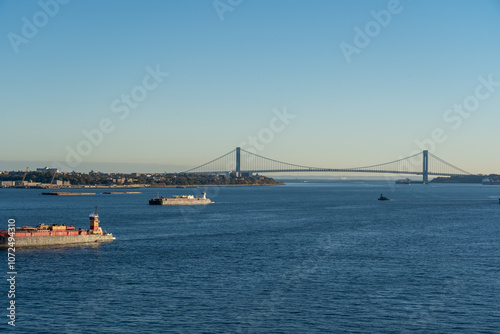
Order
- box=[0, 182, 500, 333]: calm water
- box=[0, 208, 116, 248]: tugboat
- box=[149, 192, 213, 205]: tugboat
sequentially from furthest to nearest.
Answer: box=[149, 192, 213, 205]: tugboat
box=[0, 208, 116, 248]: tugboat
box=[0, 182, 500, 333]: calm water

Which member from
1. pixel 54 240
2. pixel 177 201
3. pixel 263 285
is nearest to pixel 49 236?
pixel 54 240

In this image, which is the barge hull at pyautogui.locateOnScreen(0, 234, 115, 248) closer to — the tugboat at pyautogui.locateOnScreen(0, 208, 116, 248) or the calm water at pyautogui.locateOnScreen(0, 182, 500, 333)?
the tugboat at pyautogui.locateOnScreen(0, 208, 116, 248)

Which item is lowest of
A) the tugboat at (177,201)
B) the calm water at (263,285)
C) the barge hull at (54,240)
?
the calm water at (263,285)

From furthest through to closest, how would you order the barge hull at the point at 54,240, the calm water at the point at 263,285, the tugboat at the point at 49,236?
the barge hull at the point at 54,240 < the tugboat at the point at 49,236 < the calm water at the point at 263,285

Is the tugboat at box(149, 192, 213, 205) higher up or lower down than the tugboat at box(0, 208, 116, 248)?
higher up

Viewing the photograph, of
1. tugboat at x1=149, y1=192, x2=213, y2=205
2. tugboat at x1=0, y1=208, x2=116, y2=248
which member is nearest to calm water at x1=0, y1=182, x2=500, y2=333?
tugboat at x1=0, y1=208, x2=116, y2=248

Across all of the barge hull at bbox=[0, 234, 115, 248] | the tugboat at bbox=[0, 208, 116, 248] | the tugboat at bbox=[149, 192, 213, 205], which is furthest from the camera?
the tugboat at bbox=[149, 192, 213, 205]

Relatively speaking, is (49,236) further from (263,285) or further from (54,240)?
(263,285)

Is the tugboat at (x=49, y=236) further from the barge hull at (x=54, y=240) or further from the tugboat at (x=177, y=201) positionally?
the tugboat at (x=177, y=201)

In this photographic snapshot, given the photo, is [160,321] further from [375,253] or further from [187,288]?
[375,253]

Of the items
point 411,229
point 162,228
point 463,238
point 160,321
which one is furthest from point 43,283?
point 411,229

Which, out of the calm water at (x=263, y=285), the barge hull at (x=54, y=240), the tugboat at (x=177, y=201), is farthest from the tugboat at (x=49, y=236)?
the tugboat at (x=177, y=201)
